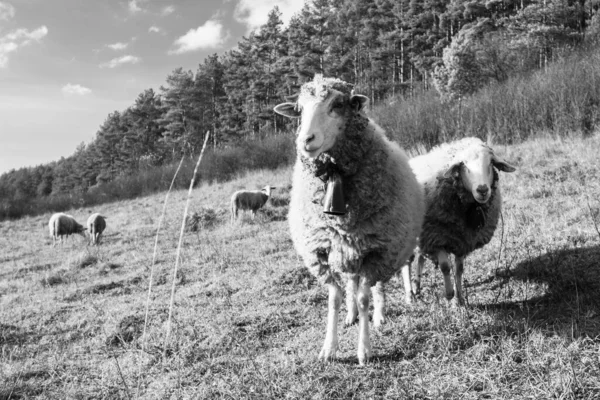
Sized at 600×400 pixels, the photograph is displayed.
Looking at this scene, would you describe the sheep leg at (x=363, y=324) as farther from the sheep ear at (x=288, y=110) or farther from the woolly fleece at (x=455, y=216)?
the sheep ear at (x=288, y=110)

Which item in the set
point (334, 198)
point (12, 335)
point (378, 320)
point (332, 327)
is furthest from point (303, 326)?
point (12, 335)

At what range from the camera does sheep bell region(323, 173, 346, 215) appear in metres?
2.94

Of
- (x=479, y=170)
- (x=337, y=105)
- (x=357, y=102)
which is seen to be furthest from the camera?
(x=479, y=170)

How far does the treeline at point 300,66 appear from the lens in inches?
1017

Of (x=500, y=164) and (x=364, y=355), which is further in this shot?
(x=500, y=164)

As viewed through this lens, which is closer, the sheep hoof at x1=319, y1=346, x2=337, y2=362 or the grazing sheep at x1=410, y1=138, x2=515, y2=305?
the sheep hoof at x1=319, y1=346, x2=337, y2=362

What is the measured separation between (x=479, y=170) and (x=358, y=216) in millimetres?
1510

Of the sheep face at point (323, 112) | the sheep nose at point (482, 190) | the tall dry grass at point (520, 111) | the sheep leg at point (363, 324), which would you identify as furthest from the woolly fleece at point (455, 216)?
the tall dry grass at point (520, 111)

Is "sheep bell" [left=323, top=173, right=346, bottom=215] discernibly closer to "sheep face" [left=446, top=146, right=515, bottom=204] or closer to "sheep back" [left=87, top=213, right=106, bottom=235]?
"sheep face" [left=446, top=146, right=515, bottom=204]

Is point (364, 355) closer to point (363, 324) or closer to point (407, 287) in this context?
point (363, 324)

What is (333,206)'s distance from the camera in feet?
9.66

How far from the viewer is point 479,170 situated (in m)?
3.81

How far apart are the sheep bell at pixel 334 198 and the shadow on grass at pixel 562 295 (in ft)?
5.13

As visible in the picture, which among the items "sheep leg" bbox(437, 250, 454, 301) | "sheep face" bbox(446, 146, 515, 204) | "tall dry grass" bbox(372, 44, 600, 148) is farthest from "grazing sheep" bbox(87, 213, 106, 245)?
"sheep face" bbox(446, 146, 515, 204)
